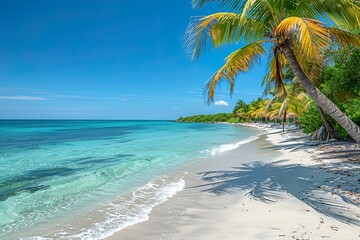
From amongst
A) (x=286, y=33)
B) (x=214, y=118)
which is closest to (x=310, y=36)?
(x=286, y=33)

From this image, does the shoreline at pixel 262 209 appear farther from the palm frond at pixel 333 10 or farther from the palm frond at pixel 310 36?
the palm frond at pixel 333 10

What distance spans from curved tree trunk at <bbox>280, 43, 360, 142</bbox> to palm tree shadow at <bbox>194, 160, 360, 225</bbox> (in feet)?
4.55

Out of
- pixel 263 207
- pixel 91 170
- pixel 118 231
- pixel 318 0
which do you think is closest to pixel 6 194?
pixel 91 170

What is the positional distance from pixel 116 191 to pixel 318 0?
687 cm

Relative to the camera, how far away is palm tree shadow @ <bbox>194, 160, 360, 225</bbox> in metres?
5.10

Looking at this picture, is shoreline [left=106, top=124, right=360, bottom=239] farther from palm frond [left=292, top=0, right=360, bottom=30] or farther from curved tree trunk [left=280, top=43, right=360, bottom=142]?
palm frond [left=292, top=0, right=360, bottom=30]

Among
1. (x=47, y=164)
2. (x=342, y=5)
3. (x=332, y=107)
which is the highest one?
(x=342, y=5)

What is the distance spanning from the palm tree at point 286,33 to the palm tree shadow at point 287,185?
1.42 meters

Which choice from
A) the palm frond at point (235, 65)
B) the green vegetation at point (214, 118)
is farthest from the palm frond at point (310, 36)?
the green vegetation at point (214, 118)

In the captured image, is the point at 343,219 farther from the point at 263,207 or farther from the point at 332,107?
the point at 332,107

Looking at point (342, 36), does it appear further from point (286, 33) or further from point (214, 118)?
point (214, 118)

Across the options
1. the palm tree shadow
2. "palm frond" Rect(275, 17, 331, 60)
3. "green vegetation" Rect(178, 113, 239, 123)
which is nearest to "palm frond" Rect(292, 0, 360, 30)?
"palm frond" Rect(275, 17, 331, 60)

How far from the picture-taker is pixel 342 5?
5512mm

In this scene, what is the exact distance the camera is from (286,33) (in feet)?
15.9
